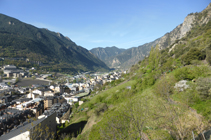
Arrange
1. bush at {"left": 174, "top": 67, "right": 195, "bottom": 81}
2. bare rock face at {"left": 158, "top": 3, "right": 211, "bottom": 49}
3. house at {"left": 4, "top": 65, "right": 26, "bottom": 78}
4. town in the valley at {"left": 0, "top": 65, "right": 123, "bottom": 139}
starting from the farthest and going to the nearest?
house at {"left": 4, "top": 65, "right": 26, "bottom": 78}
bare rock face at {"left": 158, "top": 3, "right": 211, "bottom": 49}
bush at {"left": 174, "top": 67, "right": 195, "bottom": 81}
town in the valley at {"left": 0, "top": 65, "right": 123, "bottom": 139}

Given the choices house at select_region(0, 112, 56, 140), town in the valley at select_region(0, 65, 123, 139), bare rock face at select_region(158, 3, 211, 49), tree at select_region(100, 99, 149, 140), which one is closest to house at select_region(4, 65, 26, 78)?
town in the valley at select_region(0, 65, 123, 139)

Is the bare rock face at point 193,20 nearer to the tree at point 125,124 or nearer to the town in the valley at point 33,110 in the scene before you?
the town in the valley at point 33,110

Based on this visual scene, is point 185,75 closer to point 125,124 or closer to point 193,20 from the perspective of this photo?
point 125,124

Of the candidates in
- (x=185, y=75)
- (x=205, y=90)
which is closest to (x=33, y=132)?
(x=205, y=90)

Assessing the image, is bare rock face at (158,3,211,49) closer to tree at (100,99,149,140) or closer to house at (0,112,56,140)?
tree at (100,99,149,140)

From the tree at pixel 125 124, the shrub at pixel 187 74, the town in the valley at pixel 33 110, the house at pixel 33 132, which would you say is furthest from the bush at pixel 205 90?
the town in the valley at pixel 33 110

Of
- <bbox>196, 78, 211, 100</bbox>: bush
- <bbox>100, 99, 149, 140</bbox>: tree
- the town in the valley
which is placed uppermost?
<bbox>196, 78, 211, 100</bbox>: bush

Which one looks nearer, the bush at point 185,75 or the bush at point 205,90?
the bush at point 205,90

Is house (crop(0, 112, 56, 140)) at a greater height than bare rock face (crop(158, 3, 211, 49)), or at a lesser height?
lesser

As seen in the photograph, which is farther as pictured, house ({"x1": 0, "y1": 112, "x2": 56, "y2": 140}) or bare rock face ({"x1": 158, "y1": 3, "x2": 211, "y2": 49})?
bare rock face ({"x1": 158, "y1": 3, "x2": 211, "y2": 49})

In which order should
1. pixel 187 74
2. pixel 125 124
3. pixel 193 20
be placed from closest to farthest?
pixel 125 124 → pixel 187 74 → pixel 193 20

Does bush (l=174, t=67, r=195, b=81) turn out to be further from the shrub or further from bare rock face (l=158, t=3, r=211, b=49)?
bare rock face (l=158, t=3, r=211, b=49)

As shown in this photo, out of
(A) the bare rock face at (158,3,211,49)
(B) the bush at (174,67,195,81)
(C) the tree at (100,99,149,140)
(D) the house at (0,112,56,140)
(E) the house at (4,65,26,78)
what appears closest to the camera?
(C) the tree at (100,99,149,140)

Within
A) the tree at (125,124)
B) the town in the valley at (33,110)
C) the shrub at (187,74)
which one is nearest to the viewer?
the tree at (125,124)
